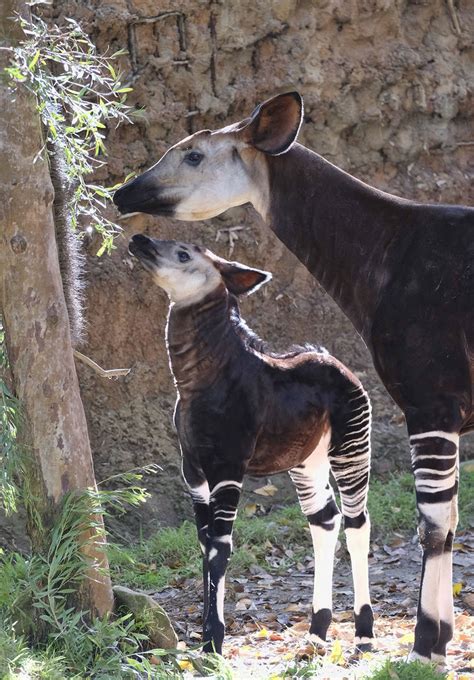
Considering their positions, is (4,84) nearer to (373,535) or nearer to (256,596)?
(256,596)

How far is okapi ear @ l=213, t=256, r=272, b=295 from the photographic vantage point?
16.9 feet

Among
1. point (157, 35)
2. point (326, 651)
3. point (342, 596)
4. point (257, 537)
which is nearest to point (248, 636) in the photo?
point (326, 651)

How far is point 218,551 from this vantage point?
4793 mm

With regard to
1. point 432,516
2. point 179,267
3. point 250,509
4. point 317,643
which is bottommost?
point 250,509

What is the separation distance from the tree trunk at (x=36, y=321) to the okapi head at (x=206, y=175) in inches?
25.2

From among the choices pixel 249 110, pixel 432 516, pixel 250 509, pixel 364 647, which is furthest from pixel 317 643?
pixel 249 110

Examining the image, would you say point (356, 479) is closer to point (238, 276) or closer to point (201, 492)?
point (201, 492)

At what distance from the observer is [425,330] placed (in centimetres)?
463

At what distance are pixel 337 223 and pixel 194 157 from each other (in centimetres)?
73

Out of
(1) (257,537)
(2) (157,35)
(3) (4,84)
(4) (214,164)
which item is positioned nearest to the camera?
(3) (4,84)

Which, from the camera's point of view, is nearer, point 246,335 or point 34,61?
point 34,61

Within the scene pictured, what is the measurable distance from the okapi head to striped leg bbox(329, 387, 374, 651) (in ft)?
3.85

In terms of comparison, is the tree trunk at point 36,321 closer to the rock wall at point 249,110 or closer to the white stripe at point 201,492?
the white stripe at point 201,492

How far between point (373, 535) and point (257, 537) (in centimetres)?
85
